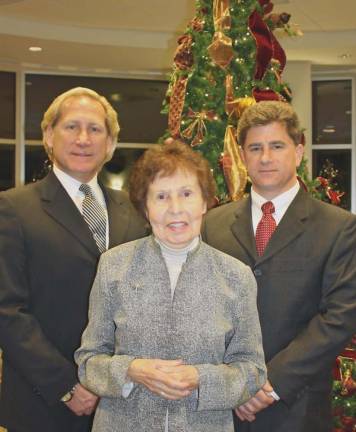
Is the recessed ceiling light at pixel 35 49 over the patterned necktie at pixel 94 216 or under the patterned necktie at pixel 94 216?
over

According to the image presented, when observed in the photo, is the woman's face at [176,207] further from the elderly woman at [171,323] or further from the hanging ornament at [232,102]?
the hanging ornament at [232,102]

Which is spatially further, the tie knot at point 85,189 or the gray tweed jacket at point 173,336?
the tie knot at point 85,189

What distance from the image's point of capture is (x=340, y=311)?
2320 millimetres

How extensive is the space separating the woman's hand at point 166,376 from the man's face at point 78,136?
0.96 metres

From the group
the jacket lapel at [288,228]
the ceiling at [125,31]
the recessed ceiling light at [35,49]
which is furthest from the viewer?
the recessed ceiling light at [35,49]

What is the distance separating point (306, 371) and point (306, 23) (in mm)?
5933

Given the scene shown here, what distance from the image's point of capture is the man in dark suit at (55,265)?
2.34 metres

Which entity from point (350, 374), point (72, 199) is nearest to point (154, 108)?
point (350, 374)

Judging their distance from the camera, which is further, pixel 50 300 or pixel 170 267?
pixel 50 300

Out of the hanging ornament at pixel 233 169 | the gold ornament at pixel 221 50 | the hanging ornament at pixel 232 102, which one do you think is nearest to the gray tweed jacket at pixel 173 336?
the hanging ornament at pixel 233 169

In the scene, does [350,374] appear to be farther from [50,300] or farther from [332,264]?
[50,300]

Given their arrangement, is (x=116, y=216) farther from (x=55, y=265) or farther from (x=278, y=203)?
(x=278, y=203)

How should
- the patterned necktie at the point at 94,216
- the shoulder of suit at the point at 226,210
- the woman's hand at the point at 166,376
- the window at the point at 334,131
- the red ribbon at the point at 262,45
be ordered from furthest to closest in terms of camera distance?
the window at the point at 334,131 → the red ribbon at the point at 262,45 → the shoulder of suit at the point at 226,210 → the patterned necktie at the point at 94,216 → the woman's hand at the point at 166,376

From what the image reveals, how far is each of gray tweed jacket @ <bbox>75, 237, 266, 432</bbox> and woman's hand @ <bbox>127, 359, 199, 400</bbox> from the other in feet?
0.11
